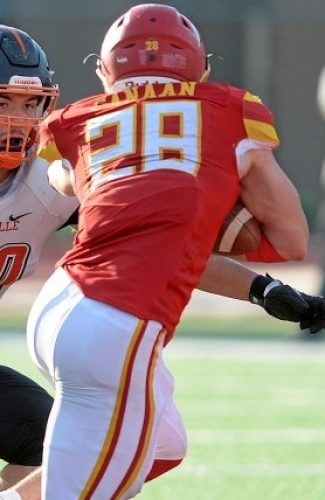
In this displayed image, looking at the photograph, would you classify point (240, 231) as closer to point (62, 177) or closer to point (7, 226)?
point (62, 177)

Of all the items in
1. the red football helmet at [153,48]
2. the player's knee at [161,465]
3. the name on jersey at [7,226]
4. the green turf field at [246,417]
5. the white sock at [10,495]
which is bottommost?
the green turf field at [246,417]

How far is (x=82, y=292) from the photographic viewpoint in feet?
10.5

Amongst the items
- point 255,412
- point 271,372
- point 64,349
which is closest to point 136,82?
point 64,349

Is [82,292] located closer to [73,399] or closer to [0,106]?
[73,399]

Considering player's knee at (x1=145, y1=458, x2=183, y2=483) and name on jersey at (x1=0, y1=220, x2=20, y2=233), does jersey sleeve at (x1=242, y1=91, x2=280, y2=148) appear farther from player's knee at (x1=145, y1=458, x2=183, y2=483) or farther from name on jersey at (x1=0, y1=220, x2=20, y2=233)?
name on jersey at (x1=0, y1=220, x2=20, y2=233)

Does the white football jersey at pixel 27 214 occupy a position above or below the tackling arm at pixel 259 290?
below

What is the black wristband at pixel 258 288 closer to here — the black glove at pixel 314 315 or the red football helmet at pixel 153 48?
the black glove at pixel 314 315

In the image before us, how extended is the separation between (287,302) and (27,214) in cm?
88

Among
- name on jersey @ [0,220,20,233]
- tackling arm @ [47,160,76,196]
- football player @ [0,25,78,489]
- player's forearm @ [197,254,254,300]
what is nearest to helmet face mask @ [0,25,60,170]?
football player @ [0,25,78,489]

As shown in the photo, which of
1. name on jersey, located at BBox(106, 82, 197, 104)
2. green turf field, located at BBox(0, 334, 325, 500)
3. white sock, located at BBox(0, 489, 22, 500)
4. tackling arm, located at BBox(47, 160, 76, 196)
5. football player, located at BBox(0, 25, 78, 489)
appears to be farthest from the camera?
green turf field, located at BBox(0, 334, 325, 500)

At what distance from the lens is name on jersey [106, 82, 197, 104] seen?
3.29m

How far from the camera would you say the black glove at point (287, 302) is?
3.54 meters

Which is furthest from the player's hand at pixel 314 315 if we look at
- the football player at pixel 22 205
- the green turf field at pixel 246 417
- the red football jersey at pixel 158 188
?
the green turf field at pixel 246 417

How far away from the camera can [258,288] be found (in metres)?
3.59
